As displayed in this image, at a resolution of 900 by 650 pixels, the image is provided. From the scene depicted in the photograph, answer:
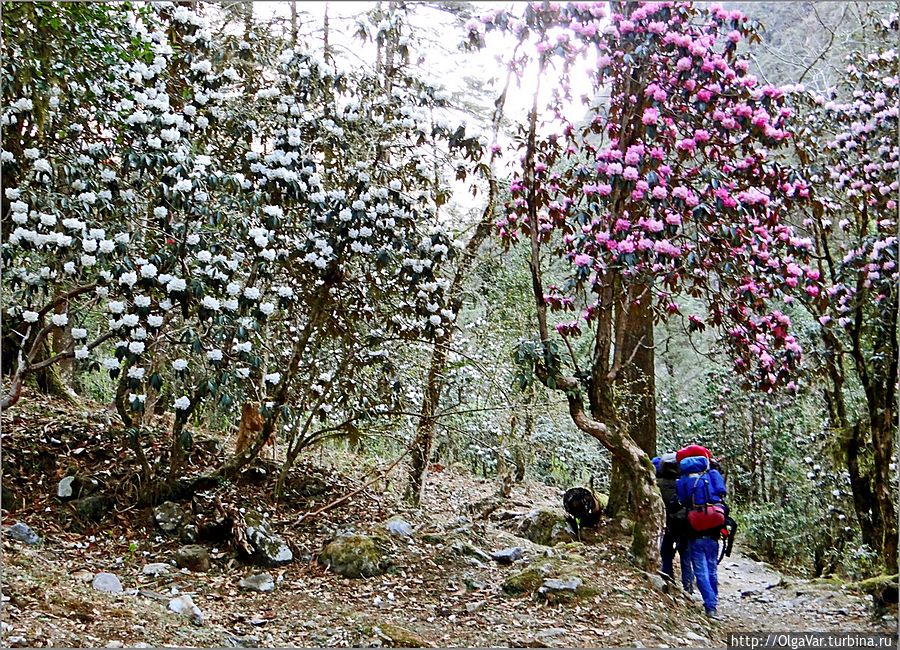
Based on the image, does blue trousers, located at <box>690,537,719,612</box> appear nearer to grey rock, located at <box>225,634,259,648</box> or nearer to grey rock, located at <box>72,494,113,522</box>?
grey rock, located at <box>225,634,259,648</box>

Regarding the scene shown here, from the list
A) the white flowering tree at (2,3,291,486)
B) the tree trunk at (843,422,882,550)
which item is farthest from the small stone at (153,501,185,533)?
the tree trunk at (843,422,882,550)

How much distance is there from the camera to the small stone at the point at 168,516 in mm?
3521

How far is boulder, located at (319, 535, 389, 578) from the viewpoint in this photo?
3.41m

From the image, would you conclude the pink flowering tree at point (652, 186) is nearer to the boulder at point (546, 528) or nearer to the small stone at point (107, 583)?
the boulder at point (546, 528)

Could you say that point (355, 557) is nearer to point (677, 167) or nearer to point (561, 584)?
point (561, 584)

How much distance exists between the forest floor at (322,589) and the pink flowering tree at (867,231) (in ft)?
2.70

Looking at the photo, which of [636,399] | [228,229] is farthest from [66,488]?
[636,399]

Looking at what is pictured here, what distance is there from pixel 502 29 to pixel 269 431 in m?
2.31

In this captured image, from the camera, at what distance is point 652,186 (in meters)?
3.04

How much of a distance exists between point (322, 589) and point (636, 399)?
2648 mm

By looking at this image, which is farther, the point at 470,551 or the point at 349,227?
the point at 470,551

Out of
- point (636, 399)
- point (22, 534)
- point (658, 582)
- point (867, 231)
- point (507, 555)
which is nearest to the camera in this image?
point (22, 534)

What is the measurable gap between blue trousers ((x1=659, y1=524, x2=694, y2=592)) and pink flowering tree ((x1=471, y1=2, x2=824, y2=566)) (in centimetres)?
23

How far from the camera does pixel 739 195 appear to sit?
10.1 feet
